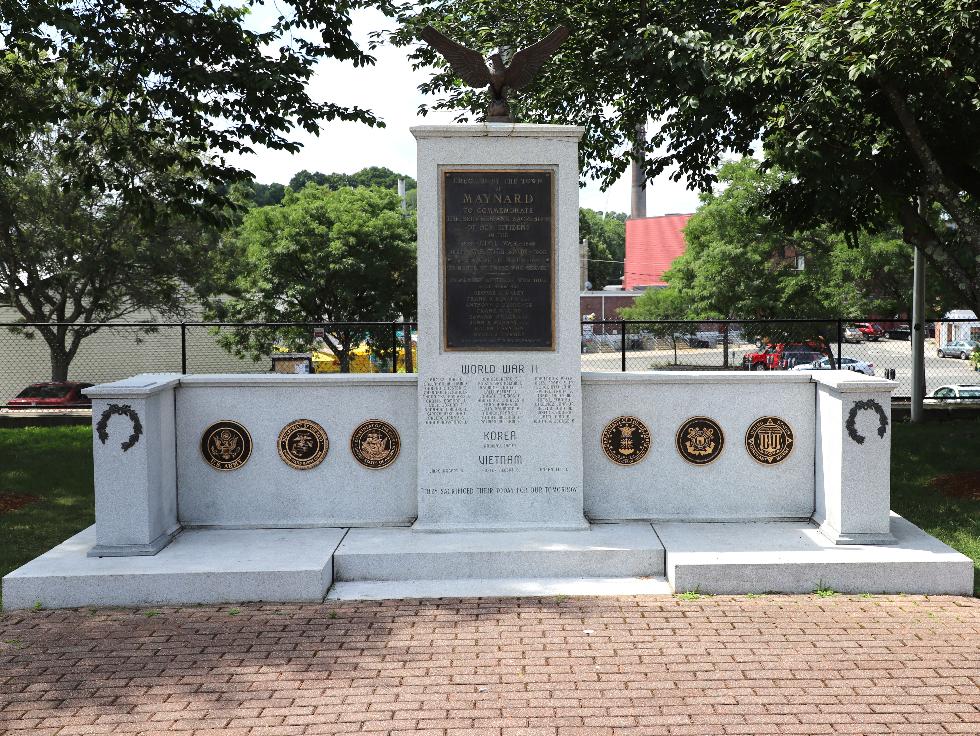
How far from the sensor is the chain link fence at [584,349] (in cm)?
1586

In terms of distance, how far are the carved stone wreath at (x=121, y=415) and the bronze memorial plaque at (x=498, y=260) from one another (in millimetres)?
2502

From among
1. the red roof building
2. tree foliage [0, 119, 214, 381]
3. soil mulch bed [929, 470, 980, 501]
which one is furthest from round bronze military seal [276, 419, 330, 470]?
the red roof building

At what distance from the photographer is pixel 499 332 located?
7824 mm

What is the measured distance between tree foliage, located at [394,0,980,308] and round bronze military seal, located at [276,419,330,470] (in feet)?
19.5

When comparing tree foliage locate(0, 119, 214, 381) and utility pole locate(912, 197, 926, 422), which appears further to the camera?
tree foliage locate(0, 119, 214, 381)

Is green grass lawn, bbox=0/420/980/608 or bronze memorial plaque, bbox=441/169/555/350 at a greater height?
bronze memorial plaque, bbox=441/169/555/350

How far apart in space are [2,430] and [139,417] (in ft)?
31.7

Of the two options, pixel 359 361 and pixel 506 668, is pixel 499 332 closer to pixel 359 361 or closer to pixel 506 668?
pixel 506 668

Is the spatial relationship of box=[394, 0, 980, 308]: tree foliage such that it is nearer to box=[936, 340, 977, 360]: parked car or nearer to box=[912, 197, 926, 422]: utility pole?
box=[912, 197, 926, 422]: utility pole

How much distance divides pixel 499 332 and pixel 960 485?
6.08 m

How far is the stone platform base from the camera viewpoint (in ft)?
22.1

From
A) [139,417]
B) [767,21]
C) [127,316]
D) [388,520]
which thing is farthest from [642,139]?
[127,316]

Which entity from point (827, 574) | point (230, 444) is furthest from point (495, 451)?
point (827, 574)

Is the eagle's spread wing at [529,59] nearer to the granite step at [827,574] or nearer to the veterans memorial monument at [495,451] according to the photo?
the veterans memorial monument at [495,451]
